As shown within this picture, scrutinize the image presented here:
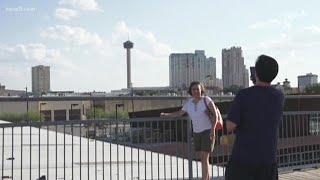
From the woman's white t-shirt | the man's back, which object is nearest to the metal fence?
the woman's white t-shirt

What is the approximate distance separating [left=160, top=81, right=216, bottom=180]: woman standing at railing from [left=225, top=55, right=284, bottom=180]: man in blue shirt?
3692 mm

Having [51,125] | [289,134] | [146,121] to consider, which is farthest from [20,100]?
[289,134]

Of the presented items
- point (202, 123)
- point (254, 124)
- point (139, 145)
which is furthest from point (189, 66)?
point (254, 124)

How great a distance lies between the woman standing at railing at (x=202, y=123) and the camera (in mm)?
8625

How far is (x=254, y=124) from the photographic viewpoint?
4.84 meters

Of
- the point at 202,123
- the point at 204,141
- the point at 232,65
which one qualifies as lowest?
the point at 204,141

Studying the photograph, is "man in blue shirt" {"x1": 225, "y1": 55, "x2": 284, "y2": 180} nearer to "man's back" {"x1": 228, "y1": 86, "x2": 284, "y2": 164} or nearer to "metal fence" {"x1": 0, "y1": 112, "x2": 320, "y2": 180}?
"man's back" {"x1": 228, "y1": 86, "x2": 284, "y2": 164}

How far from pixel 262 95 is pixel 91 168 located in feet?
21.8

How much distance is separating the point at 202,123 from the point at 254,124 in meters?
3.84

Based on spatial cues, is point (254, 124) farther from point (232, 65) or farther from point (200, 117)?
point (232, 65)

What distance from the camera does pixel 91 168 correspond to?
10.9 meters

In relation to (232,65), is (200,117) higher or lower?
lower

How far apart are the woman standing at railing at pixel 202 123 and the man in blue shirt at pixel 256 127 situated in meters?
3.69

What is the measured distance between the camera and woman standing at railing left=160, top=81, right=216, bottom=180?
862 centimetres
